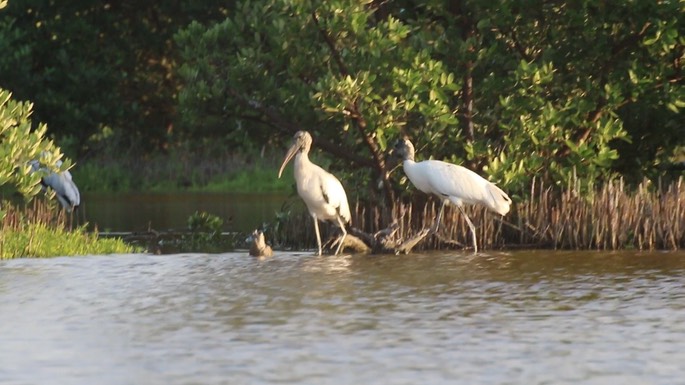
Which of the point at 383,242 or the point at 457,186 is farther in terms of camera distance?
the point at 383,242

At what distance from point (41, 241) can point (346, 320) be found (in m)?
6.00

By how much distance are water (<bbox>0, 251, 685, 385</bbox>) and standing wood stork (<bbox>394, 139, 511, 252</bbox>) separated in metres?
0.89

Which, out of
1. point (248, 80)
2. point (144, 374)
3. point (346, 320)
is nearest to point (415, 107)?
point (248, 80)

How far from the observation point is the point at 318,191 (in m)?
16.4

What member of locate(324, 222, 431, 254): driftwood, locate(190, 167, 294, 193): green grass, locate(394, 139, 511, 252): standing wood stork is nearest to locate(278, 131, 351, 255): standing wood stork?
locate(324, 222, 431, 254): driftwood

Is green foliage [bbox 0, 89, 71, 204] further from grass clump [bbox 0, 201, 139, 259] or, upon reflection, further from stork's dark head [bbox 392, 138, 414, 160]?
stork's dark head [bbox 392, 138, 414, 160]

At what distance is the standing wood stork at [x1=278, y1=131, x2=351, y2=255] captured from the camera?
53.8 ft

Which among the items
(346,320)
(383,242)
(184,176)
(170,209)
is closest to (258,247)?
(383,242)

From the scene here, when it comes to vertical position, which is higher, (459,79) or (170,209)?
(459,79)

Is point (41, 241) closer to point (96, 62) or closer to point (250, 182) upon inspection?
point (250, 182)

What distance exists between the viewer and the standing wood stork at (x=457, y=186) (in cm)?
Result: 1617

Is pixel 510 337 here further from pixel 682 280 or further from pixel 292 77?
pixel 292 77

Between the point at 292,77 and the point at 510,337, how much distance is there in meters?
8.42

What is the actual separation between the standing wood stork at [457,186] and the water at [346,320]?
2.93 feet
